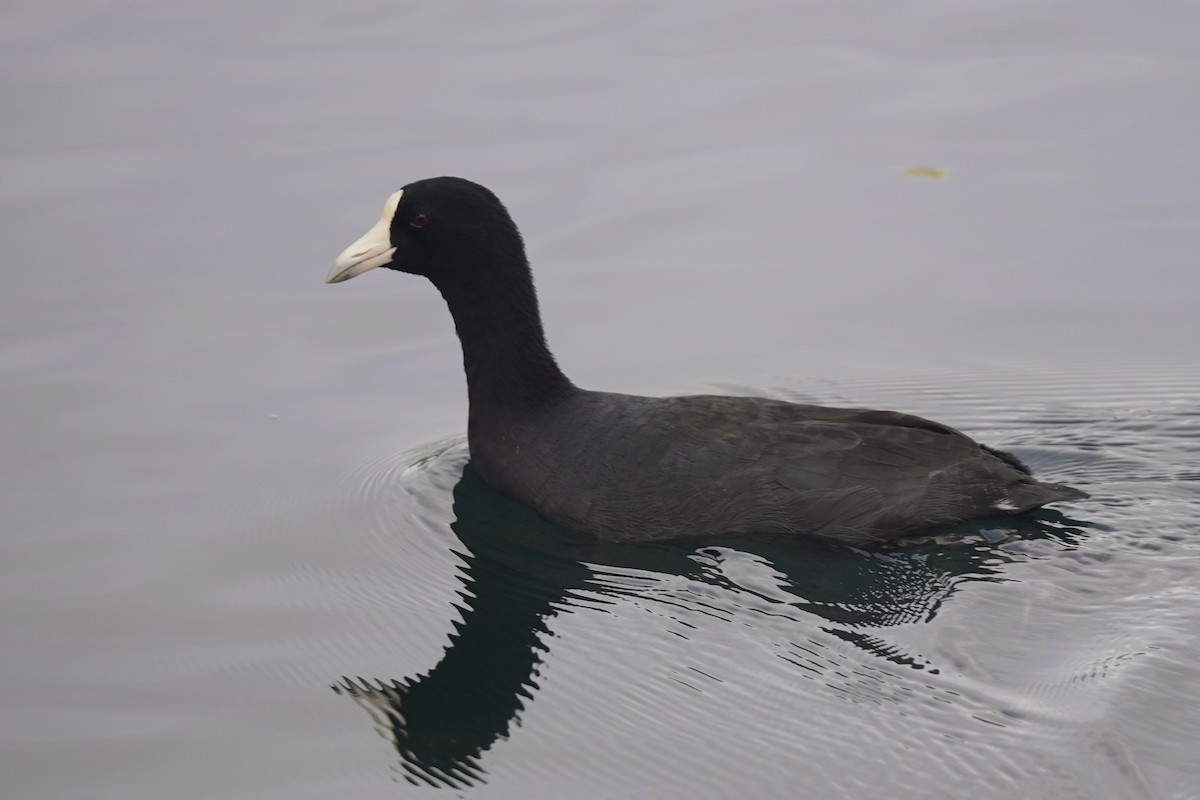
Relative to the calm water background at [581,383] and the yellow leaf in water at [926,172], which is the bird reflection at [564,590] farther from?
the yellow leaf in water at [926,172]

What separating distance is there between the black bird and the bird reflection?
10cm

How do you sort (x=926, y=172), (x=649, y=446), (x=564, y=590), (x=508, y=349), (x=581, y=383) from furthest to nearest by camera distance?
(x=926, y=172) → (x=581, y=383) → (x=508, y=349) → (x=649, y=446) → (x=564, y=590)

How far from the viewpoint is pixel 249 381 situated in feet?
30.4

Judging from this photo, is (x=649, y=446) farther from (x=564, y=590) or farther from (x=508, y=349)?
(x=508, y=349)

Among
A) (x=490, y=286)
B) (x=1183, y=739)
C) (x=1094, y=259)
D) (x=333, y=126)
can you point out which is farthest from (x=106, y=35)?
(x=1183, y=739)

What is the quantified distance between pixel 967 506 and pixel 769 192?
16.4ft

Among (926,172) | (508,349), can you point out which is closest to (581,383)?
(508,349)

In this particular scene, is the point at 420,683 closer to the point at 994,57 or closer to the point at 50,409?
the point at 50,409

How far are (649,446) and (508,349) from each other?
0.93m

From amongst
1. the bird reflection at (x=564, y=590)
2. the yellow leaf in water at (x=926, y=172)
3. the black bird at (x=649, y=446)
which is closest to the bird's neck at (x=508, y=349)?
the black bird at (x=649, y=446)

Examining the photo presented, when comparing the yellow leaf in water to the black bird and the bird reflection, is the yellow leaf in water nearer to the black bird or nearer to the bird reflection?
the black bird

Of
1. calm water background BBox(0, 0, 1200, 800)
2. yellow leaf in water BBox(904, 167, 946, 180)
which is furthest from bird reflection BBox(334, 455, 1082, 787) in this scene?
yellow leaf in water BBox(904, 167, 946, 180)

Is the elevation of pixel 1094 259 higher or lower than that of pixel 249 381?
higher

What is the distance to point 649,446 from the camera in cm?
716
